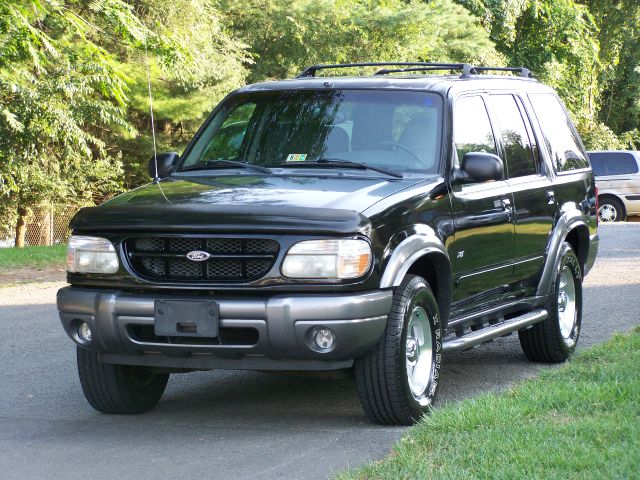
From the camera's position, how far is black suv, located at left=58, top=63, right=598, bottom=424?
5793mm

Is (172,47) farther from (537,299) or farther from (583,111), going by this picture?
(583,111)

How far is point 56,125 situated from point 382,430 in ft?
45.9

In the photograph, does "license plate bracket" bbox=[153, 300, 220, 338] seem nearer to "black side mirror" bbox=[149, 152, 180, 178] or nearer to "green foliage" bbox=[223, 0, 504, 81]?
"black side mirror" bbox=[149, 152, 180, 178]

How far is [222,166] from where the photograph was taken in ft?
23.6

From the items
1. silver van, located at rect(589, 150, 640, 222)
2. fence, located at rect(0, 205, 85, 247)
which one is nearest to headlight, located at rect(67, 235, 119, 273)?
fence, located at rect(0, 205, 85, 247)

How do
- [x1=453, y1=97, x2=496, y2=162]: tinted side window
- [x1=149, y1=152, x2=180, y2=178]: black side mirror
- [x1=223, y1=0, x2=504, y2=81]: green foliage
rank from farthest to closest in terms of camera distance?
1. [x1=223, y1=0, x2=504, y2=81]: green foliage
2. [x1=149, y1=152, x2=180, y2=178]: black side mirror
3. [x1=453, y1=97, x2=496, y2=162]: tinted side window

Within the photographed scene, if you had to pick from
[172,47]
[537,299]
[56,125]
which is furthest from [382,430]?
[56,125]

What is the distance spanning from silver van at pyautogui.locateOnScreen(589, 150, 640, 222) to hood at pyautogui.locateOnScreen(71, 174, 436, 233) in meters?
21.4

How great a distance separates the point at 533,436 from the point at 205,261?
1.82m

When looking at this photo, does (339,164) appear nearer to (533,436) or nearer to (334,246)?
(334,246)

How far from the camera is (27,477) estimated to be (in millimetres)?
5355

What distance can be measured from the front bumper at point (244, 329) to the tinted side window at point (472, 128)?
5.38 feet

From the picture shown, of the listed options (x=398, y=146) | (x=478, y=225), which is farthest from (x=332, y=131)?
(x=478, y=225)

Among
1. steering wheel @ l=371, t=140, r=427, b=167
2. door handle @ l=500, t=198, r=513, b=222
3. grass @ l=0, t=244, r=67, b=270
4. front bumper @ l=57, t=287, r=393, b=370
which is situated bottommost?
grass @ l=0, t=244, r=67, b=270
